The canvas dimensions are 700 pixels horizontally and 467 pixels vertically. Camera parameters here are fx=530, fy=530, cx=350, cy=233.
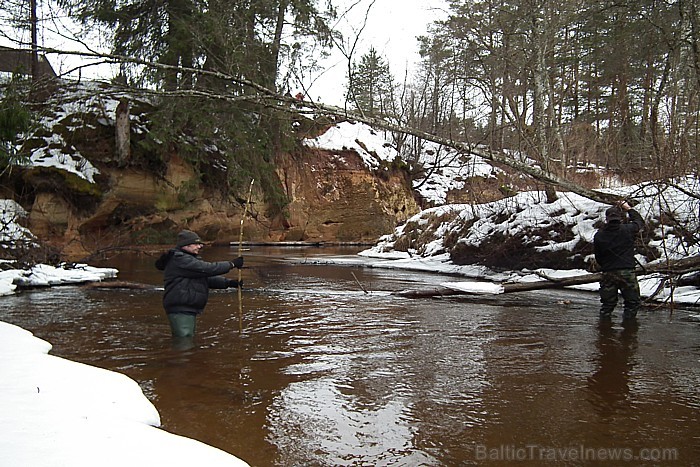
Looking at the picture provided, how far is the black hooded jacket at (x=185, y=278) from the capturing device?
648 centimetres

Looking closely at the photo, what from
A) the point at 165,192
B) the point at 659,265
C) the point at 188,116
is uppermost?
the point at 188,116

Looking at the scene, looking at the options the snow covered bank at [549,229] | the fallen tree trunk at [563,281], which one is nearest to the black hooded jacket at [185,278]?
the fallen tree trunk at [563,281]

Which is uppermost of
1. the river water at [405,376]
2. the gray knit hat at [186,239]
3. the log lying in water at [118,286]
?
the gray knit hat at [186,239]

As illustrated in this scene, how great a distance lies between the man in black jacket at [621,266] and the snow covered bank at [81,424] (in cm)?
737

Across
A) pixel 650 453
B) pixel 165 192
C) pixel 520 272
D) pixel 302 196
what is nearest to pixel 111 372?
pixel 650 453

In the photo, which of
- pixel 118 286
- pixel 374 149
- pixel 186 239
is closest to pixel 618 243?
pixel 186 239

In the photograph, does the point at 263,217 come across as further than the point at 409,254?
Yes

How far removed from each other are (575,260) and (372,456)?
36.4ft

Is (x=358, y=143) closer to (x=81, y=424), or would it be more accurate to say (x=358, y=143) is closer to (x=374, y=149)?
(x=374, y=149)

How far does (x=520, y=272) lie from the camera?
545 inches

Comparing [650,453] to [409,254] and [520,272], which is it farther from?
[409,254]

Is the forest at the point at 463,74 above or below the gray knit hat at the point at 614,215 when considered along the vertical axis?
above

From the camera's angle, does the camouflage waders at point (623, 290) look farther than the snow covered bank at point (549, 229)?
No

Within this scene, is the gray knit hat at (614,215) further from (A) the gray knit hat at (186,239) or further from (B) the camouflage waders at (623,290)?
(A) the gray knit hat at (186,239)
